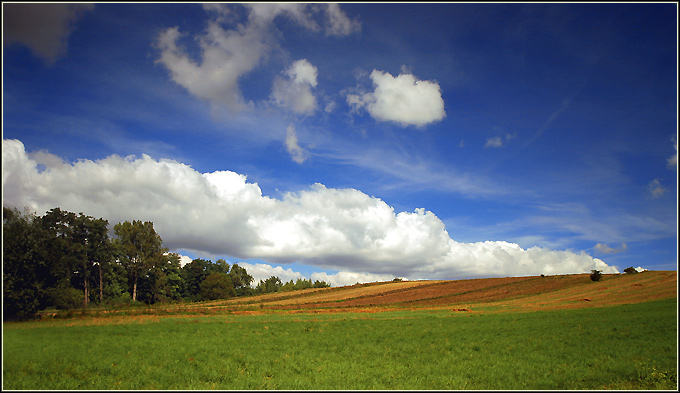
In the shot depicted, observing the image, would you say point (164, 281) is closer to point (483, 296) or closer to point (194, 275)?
point (194, 275)

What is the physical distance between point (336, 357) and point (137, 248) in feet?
231

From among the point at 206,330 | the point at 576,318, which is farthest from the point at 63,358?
the point at 576,318

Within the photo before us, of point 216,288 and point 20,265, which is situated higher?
point 20,265

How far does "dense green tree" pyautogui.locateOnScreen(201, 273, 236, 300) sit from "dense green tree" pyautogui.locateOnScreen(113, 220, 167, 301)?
113ft

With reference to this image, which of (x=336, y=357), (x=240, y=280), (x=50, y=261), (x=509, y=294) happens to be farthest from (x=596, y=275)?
(x=240, y=280)

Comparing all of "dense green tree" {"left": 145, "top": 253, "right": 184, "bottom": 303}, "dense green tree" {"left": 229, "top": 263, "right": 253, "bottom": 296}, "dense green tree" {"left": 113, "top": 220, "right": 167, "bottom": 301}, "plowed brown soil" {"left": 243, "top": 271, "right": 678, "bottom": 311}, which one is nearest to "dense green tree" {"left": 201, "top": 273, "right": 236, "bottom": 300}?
"dense green tree" {"left": 145, "top": 253, "right": 184, "bottom": 303}

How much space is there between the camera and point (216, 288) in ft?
396

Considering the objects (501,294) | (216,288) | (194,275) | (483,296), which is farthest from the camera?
(194,275)

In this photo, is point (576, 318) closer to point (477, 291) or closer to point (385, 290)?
point (477, 291)

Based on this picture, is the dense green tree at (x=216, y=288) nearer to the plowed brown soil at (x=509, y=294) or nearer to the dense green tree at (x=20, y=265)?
the plowed brown soil at (x=509, y=294)

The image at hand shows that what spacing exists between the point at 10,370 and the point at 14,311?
14.7ft

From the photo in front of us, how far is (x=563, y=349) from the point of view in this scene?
2528cm

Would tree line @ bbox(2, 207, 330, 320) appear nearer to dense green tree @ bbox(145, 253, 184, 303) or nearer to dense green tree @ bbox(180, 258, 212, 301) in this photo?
dense green tree @ bbox(145, 253, 184, 303)

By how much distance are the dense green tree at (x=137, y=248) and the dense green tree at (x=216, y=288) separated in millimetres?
34405
